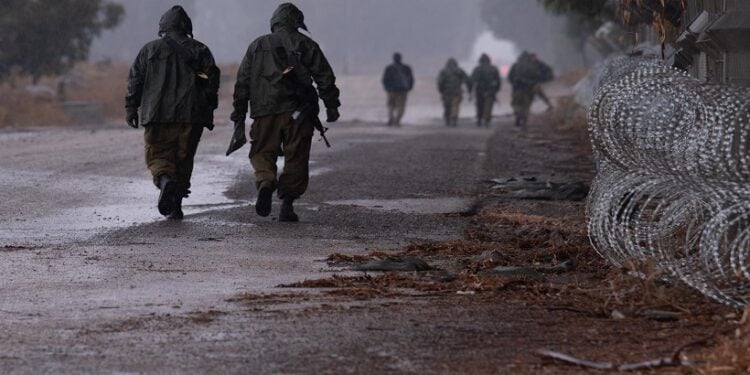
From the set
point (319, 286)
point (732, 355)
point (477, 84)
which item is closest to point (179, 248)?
point (319, 286)

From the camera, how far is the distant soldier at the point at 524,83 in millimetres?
35094

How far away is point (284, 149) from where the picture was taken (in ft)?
43.1

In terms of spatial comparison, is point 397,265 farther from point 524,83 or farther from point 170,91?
point 524,83

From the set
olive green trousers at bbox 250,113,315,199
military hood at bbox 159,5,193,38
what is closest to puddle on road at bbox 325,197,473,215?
olive green trousers at bbox 250,113,315,199

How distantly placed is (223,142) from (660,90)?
17.7m

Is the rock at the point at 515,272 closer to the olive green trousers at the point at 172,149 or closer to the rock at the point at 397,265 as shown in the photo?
the rock at the point at 397,265

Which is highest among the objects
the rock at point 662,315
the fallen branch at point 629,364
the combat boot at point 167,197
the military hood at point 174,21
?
the military hood at point 174,21

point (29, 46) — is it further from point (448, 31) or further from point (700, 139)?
point (448, 31)

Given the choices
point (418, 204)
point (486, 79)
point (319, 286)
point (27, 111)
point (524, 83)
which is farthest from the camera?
point (27, 111)

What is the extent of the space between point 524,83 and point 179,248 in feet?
84.3

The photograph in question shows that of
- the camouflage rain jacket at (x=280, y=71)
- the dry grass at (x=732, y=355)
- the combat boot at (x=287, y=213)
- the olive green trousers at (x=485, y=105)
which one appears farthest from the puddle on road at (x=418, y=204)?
the olive green trousers at (x=485, y=105)

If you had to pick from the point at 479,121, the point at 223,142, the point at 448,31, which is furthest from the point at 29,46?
the point at 448,31

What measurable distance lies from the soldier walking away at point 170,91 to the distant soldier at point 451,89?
24.3 metres

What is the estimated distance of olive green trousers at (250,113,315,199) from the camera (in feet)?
42.4
